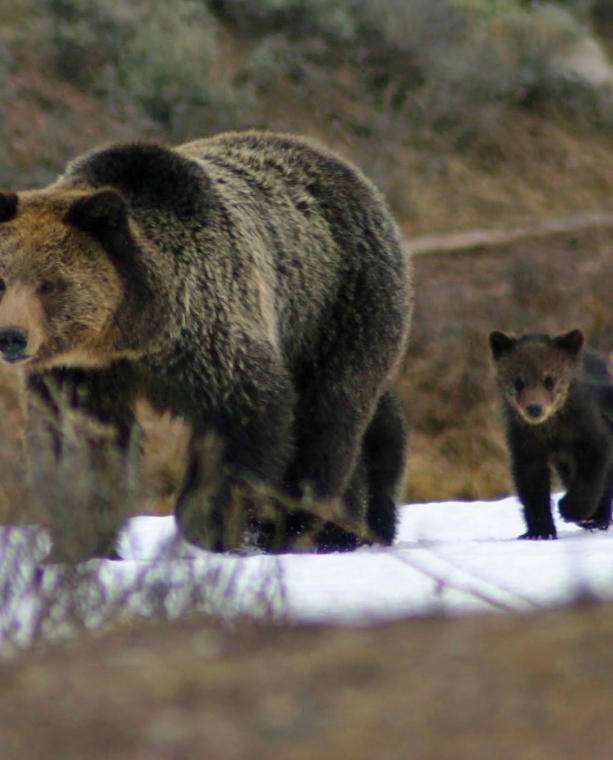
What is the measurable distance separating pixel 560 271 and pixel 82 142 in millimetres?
5392

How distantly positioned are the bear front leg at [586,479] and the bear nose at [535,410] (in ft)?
1.10

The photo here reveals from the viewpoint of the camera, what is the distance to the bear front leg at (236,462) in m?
6.23

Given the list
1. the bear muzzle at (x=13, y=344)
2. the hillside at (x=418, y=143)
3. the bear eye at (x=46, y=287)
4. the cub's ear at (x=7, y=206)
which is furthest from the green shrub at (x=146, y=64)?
the bear muzzle at (x=13, y=344)

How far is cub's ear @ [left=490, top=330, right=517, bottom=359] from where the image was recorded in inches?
313

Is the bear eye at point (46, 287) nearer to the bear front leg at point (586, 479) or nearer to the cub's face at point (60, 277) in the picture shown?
the cub's face at point (60, 277)

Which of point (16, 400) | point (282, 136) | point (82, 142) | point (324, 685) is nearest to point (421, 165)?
point (82, 142)

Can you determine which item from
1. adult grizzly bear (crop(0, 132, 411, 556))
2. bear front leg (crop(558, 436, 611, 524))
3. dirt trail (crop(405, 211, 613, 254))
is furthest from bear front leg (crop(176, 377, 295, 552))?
dirt trail (crop(405, 211, 613, 254))

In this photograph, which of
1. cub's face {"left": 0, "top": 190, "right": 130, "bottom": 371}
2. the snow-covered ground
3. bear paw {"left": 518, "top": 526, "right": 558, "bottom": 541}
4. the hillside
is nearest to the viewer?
the snow-covered ground

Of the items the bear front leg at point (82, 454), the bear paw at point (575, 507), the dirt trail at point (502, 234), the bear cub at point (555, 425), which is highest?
the bear front leg at point (82, 454)

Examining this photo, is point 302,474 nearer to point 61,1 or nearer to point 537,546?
point 537,546

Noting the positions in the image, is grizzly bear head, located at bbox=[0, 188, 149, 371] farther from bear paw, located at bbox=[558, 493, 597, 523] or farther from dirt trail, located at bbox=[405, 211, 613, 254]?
dirt trail, located at bbox=[405, 211, 613, 254]

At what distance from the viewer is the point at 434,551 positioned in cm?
612

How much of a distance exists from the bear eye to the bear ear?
0.30m

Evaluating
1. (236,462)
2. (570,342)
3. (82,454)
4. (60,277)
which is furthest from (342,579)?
(570,342)
